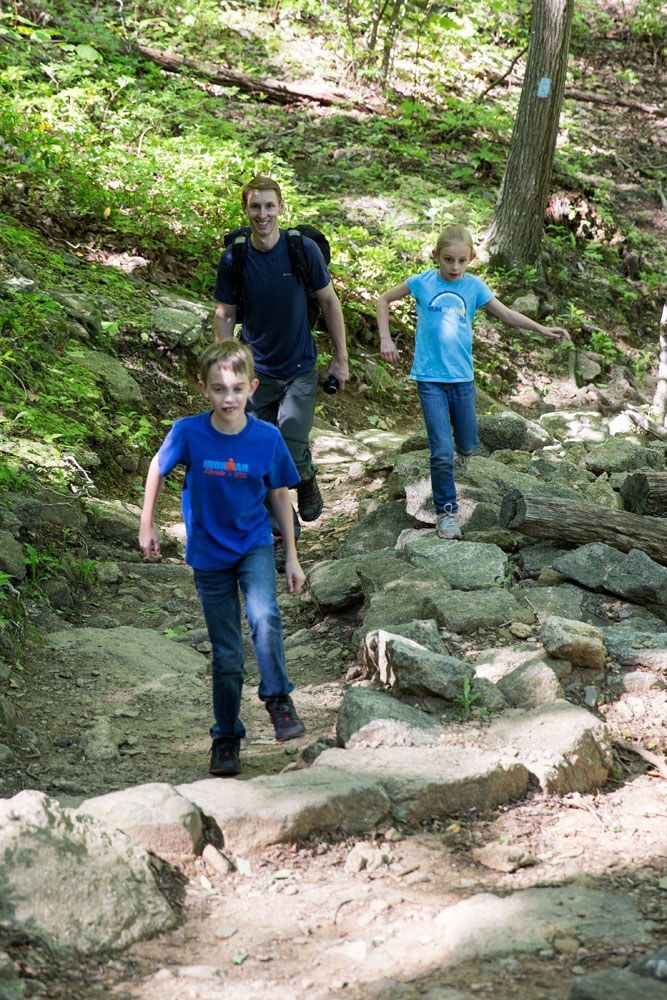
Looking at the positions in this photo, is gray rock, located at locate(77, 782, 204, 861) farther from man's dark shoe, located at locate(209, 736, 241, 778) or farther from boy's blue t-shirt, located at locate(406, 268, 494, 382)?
boy's blue t-shirt, located at locate(406, 268, 494, 382)

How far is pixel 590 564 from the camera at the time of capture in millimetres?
5305

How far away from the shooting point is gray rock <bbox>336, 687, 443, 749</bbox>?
3.80m

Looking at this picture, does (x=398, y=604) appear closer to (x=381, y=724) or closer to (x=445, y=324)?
(x=381, y=724)

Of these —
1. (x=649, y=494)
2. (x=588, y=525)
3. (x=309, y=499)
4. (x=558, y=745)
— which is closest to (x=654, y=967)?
(x=558, y=745)

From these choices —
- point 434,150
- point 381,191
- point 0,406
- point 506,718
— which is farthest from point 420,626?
point 434,150

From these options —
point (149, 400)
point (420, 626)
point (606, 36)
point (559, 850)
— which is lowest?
point (559, 850)

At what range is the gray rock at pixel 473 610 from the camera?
16.0 ft

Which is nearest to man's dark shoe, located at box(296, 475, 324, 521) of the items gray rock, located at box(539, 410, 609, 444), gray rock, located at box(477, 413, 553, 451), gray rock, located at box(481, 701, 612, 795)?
gray rock, located at box(477, 413, 553, 451)

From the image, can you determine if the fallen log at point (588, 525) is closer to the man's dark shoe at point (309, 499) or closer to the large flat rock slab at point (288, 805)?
the man's dark shoe at point (309, 499)

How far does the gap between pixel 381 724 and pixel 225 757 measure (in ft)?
2.12

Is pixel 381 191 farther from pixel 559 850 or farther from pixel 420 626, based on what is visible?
pixel 559 850

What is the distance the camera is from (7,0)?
13867 mm

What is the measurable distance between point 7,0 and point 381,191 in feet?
20.2

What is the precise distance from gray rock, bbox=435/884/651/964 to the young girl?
10.6 feet
